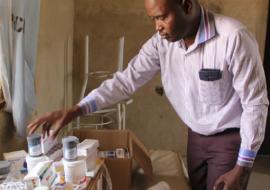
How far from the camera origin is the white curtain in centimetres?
145

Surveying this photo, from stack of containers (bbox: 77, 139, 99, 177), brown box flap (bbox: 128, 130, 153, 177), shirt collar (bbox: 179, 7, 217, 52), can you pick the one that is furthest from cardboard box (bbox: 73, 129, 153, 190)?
shirt collar (bbox: 179, 7, 217, 52)

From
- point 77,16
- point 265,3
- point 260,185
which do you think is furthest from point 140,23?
point 260,185

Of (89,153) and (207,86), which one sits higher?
(207,86)

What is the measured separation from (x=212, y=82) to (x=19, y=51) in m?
0.81

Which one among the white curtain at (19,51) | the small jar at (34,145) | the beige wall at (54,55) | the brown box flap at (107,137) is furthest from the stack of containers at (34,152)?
the beige wall at (54,55)

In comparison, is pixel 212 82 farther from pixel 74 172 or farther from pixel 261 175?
pixel 261 175

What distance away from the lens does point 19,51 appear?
1473 mm

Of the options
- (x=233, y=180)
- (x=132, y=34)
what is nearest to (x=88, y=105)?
(x=233, y=180)

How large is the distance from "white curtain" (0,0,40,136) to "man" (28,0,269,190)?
297 mm

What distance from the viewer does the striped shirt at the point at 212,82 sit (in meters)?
1.20

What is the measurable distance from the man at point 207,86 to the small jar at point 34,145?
0.06m

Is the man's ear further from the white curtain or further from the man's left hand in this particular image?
the white curtain

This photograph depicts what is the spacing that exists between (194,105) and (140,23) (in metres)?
1.66

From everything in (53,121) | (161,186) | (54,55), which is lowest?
(161,186)
